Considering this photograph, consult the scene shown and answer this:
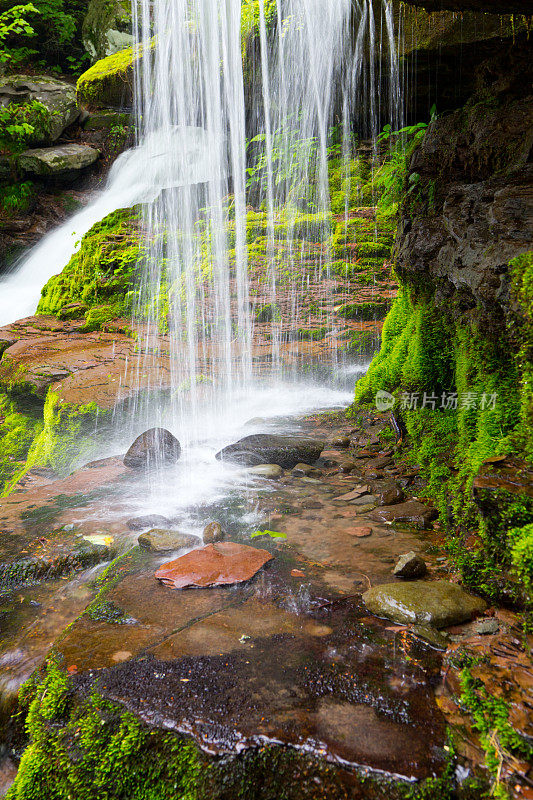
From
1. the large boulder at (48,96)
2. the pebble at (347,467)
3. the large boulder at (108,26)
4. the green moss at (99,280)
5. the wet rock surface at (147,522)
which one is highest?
the large boulder at (108,26)

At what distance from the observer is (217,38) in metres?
11.1

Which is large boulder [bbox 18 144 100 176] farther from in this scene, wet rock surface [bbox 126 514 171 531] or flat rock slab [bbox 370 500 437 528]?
flat rock slab [bbox 370 500 437 528]

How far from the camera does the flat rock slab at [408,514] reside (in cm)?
367

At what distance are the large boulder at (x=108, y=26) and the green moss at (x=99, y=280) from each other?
1260 cm

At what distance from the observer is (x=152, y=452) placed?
6016mm

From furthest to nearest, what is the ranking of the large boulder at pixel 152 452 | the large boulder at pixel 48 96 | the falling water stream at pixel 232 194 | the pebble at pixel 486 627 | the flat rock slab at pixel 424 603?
the large boulder at pixel 48 96
the falling water stream at pixel 232 194
the large boulder at pixel 152 452
the flat rock slab at pixel 424 603
the pebble at pixel 486 627

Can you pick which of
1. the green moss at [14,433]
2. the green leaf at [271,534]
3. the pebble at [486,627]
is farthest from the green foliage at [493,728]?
the green moss at [14,433]

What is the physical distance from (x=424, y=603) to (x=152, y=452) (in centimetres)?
432

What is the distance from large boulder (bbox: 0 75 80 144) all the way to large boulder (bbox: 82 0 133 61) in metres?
3.83

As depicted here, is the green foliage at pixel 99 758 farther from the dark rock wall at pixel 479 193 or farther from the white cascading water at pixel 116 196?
the white cascading water at pixel 116 196

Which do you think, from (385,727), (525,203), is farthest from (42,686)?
(525,203)

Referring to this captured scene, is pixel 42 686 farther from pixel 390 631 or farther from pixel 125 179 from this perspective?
pixel 125 179

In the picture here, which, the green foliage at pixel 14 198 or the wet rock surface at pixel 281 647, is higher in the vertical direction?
the green foliage at pixel 14 198

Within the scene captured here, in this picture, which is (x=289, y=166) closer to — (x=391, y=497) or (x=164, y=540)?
(x=391, y=497)
